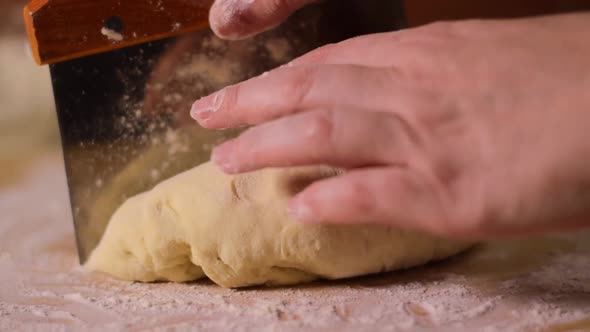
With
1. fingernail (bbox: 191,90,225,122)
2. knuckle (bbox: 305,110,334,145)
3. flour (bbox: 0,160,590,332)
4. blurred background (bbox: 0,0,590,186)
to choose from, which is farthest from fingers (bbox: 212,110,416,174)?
blurred background (bbox: 0,0,590,186)

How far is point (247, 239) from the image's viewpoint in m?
1.00

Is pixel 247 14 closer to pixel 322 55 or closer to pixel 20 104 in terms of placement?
pixel 322 55

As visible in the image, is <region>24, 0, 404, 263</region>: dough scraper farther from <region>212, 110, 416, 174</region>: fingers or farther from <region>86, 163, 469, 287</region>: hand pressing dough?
<region>212, 110, 416, 174</region>: fingers

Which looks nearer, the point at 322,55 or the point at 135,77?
the point at 322,55

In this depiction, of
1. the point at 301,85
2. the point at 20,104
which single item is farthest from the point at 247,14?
the point at 20,104

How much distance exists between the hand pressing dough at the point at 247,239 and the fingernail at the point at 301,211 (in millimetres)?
165

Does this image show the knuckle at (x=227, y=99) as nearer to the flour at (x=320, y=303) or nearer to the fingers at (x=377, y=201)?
the fingers at (x=377, y=201)

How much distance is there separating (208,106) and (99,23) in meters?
0.28

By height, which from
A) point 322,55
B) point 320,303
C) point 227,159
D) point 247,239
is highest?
point 322,55

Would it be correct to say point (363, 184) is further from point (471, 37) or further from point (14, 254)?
point (14, 254)

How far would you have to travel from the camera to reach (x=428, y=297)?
99 centimetres

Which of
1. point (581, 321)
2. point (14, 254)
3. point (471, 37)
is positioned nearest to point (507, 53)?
point (471, 37)

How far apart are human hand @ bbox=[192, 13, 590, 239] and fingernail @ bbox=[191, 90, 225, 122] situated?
0.17ft

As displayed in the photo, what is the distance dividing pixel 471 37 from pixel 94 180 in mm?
696
